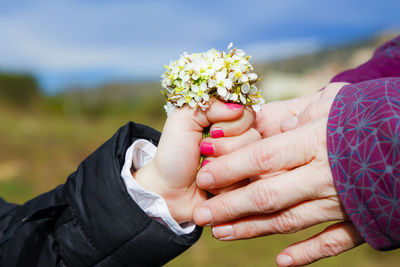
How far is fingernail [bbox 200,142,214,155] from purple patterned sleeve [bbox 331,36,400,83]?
1326mm

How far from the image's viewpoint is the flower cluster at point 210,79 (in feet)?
5.80

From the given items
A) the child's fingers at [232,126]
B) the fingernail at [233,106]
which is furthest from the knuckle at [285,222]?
the fingernail at [233,106]

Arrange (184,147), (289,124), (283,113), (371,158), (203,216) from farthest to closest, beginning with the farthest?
(283,113), (289,124), (203,216), (184,147), (371,158)

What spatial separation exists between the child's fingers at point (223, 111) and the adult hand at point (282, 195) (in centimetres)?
21

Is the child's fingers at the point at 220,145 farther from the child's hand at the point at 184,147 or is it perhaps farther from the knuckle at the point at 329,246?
the knuckle at the point at 329,246

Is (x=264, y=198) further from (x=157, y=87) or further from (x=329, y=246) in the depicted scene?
(x=157, y=87)

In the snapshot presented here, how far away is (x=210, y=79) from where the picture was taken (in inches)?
69.2

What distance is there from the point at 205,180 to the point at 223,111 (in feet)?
1.40

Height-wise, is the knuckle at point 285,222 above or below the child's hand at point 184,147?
below

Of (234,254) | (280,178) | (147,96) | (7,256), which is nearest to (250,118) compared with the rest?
(280,178)

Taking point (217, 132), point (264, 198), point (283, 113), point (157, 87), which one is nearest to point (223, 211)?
point (264, 198)

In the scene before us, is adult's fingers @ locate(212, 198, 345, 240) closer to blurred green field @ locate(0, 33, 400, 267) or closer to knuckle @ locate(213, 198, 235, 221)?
knuckle @ locate(213, 198, 235, 221)

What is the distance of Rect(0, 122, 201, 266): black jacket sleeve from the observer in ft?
5.89

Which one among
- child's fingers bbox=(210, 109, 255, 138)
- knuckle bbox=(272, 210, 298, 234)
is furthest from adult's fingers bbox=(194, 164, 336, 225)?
child's fingers bbox=(210, 109, 255, 138)
